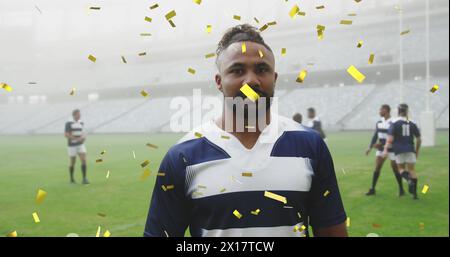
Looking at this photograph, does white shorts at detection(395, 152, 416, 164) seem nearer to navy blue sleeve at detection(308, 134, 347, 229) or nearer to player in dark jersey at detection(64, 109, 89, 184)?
navy blue sleeve at detection(308, 134, 347, 229)

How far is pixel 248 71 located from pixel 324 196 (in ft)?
2.19

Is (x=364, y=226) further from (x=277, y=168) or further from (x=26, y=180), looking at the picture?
(x=26, y=180)

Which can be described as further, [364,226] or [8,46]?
[8,46]

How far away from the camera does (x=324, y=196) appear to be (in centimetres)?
198

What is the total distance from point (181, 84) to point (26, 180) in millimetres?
42617

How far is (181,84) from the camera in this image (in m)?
54.4

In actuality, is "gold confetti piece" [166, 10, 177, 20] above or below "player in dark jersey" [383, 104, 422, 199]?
above

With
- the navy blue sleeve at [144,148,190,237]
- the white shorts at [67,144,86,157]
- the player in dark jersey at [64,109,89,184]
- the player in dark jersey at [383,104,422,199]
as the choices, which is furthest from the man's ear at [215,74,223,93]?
the white shorts at [67,144,86,157]

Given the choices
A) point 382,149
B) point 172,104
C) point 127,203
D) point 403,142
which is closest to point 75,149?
point 127,203

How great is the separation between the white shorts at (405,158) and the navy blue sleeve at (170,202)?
24.0ft

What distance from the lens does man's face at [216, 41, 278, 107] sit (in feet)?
5.91

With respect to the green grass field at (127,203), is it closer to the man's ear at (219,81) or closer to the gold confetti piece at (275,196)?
the gold confetti piece at (275,196)

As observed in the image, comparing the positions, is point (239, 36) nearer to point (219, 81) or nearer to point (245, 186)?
point (219, 81)
